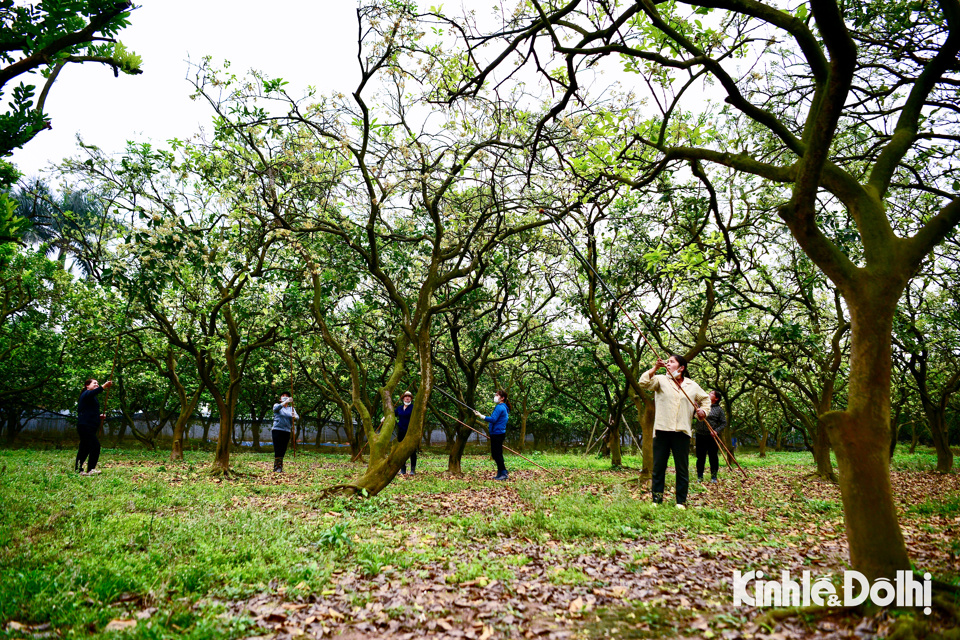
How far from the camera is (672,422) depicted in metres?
7.64

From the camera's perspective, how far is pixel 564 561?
→ 4875 mm

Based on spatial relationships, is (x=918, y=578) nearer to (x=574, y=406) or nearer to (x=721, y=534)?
(x=721, y=534)

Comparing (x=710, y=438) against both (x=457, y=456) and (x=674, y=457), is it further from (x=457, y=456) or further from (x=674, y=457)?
(x=457, y=456)

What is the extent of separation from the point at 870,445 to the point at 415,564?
3680mm

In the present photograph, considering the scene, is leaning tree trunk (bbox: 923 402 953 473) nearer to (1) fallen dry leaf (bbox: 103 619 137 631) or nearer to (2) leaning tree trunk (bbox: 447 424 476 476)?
(2) leaning tree trunk (bbox: 447 424 476 476)

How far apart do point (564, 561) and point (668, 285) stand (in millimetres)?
10020

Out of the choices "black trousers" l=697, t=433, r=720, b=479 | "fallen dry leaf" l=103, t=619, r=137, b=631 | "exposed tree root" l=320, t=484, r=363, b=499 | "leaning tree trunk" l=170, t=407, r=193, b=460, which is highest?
"black trousers" l=697, t=433, r=720, b=479

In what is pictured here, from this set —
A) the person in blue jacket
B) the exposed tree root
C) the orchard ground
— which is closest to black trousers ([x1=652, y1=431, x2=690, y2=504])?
the orchard ground

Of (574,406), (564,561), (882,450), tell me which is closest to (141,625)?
(564,561)

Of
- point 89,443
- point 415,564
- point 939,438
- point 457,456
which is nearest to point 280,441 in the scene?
point 89,443

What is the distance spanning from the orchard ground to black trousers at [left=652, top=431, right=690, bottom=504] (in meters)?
0.35

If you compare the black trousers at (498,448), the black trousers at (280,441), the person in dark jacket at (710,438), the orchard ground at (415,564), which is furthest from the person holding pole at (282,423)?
the person in dark jacket at (710,438)

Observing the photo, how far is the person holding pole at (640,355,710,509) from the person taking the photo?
7.60 m

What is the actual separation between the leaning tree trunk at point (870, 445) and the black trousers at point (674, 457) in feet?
12.9
